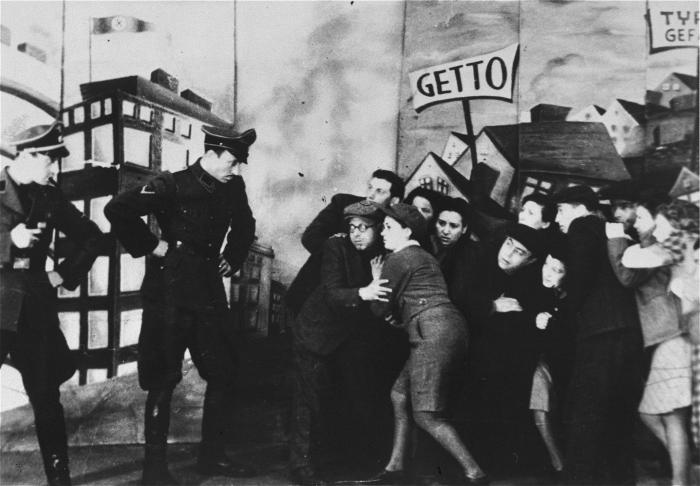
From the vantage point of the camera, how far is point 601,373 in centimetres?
480

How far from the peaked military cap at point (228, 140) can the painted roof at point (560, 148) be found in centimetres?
175

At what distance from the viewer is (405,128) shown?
5.39 meters

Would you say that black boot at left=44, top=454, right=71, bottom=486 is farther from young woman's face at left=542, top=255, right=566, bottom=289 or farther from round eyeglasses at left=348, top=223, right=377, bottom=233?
young woman's face at left=542, top=255, right=566, bottom=289

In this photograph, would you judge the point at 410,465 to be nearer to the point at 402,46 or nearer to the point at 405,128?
the point at 405,128

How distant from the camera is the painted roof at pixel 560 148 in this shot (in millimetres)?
5309

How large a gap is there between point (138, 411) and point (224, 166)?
188 centimetres

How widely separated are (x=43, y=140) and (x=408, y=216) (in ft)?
8.70

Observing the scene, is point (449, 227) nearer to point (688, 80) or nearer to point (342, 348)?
point (342, 348)

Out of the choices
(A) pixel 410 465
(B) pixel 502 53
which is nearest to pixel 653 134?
(B) pixel 502 53

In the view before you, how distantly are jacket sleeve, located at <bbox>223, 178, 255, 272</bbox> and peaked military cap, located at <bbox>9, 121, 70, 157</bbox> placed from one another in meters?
1.32

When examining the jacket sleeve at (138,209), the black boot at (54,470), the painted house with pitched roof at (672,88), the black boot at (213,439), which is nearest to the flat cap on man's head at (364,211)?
the jacket sleeve at (138,209)

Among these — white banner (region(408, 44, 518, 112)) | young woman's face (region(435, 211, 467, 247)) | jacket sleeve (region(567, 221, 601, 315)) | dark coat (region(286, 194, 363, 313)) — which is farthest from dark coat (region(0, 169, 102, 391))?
jacket sleeve (region(567, 221, 601, 315))

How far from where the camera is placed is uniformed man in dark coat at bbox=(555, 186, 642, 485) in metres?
4.78

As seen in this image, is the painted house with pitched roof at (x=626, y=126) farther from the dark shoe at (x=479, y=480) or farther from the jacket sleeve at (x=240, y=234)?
the jacket sleeve at (x=240, y=234)
